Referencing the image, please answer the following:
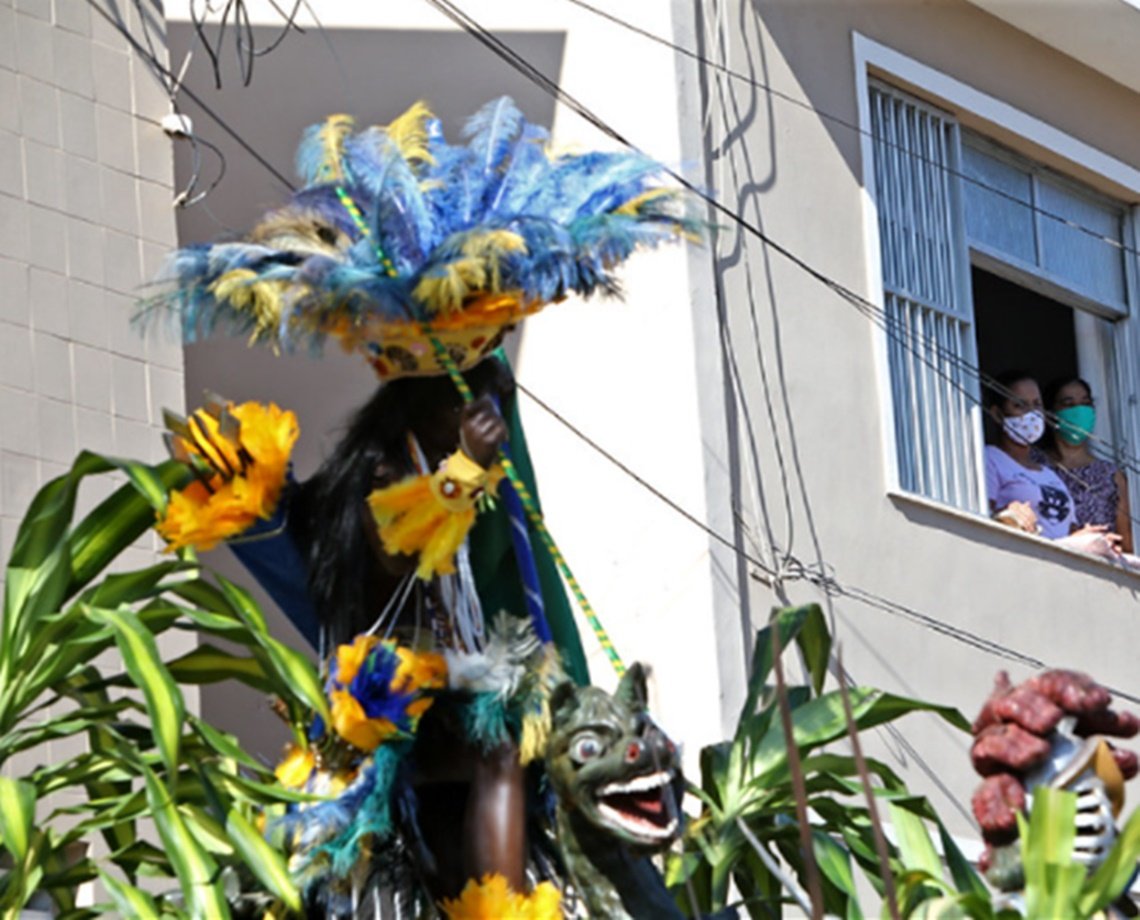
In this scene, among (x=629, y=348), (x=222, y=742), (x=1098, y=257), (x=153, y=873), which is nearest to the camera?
(x=222, y=742)

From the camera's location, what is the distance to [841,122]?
33.0 ft

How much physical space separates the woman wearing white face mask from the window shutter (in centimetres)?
23

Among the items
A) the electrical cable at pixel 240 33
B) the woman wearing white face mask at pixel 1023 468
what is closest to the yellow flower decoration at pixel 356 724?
the electrical cable at pixel 240 33

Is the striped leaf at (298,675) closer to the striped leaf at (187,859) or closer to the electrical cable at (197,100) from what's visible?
the striped leaf at (187,859)

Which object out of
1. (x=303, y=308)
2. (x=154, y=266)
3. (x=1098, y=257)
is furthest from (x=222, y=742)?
(x=1098, y=257)

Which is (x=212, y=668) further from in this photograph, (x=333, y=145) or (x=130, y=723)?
(x=333, y=145)

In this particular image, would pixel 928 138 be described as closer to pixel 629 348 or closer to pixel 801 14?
pixel 801 14

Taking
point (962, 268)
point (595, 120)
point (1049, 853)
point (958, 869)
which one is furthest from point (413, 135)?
point (962, 268)

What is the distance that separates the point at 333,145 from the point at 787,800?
1.81 metres

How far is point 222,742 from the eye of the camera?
5.79 m

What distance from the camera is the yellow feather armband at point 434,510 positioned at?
19.4 feet

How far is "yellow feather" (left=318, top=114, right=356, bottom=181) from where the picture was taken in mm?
6320

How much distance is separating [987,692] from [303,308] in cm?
460

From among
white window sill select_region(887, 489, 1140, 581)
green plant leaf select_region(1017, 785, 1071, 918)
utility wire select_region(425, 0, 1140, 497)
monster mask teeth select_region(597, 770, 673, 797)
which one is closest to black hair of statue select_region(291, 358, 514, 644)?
monster mask teeth select_region(597, 770, 673, 797)
